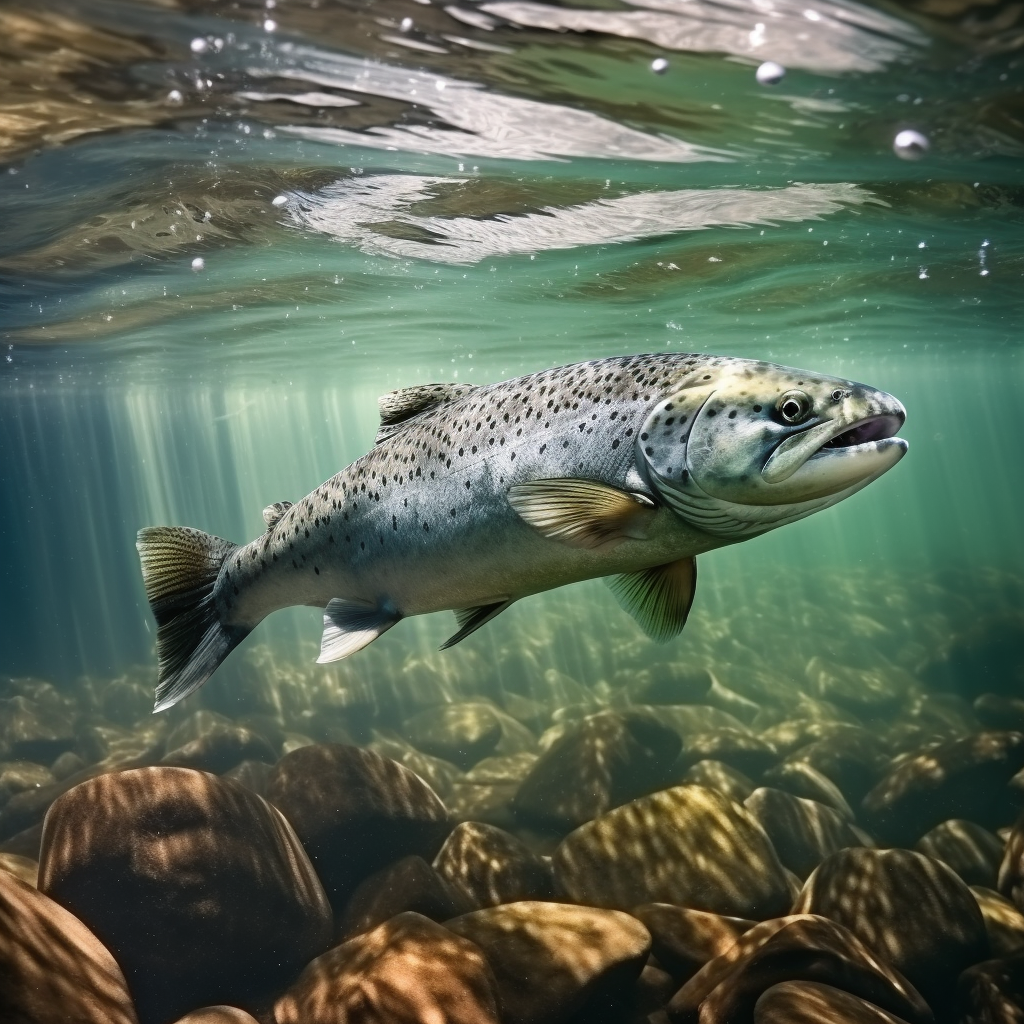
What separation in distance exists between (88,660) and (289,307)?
1973 cm

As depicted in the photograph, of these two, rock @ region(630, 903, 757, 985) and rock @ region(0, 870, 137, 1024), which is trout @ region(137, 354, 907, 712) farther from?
rock @ region(630, 903, 757, 985)

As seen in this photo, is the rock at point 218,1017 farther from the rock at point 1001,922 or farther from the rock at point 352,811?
the rock at point 1001,922

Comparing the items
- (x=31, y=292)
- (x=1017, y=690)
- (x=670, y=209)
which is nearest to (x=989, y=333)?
(x=1017, y=690)

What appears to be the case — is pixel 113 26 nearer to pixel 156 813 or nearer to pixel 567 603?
pixel 156 813

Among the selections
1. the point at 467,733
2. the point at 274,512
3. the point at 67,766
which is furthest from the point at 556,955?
the point at 67,766

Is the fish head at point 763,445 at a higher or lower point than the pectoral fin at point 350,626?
higher

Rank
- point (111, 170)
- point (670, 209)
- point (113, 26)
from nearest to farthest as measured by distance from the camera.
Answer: point (113, 26), point (111, 170), point (670, 209)

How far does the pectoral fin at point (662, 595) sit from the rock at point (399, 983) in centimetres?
272

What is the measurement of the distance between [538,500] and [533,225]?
10.9 meters

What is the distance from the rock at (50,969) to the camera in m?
4.05

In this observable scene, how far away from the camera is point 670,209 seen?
12.5m

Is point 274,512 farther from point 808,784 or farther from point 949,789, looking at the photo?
point 949,789

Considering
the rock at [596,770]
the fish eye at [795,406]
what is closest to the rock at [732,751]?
the rock at [596,770]

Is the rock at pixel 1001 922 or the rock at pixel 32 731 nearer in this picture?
the rock at pixel 1001 922
